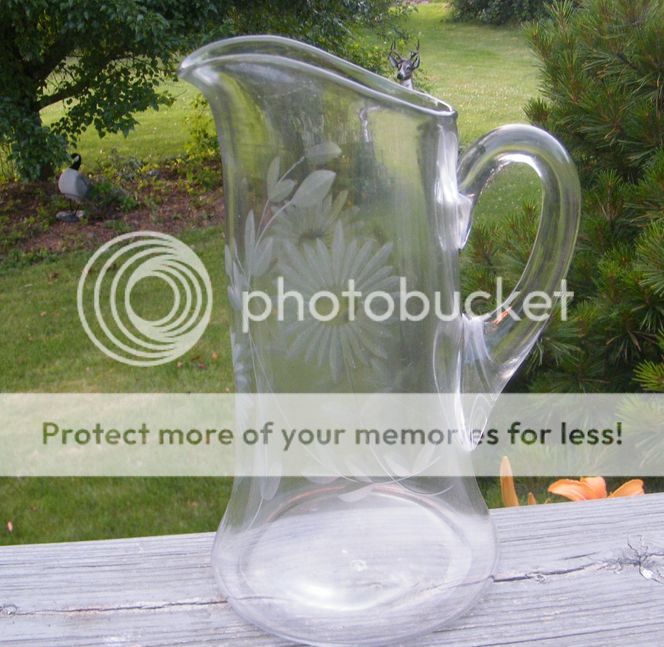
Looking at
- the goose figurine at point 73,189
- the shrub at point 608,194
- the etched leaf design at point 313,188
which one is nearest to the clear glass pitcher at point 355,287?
the etched leaf design at point 313,188

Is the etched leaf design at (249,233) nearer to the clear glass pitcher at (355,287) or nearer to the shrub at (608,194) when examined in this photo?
the clear glass pitcher at (355,287)

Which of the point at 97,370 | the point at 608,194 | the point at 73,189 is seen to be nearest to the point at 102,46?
the point at 73,189

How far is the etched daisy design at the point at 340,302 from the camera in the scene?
1.94ft

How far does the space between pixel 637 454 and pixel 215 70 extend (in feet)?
3.71

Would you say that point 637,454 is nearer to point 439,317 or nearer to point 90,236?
point 439,317

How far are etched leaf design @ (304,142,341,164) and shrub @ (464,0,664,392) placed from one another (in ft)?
2.81

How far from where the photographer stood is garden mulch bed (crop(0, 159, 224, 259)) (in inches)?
157

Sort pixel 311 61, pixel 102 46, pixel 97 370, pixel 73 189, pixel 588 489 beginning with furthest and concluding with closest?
pixel 73 189
pixel 102 46
pixel 97 370
pixel 588 489
pixel 311 61

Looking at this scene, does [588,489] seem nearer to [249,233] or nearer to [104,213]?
[249,233]

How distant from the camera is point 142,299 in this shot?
3.25m

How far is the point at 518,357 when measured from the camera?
0.66 m

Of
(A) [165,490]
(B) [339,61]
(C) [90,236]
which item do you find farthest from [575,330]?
(C) [90,236]

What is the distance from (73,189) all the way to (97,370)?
5.35 feet
